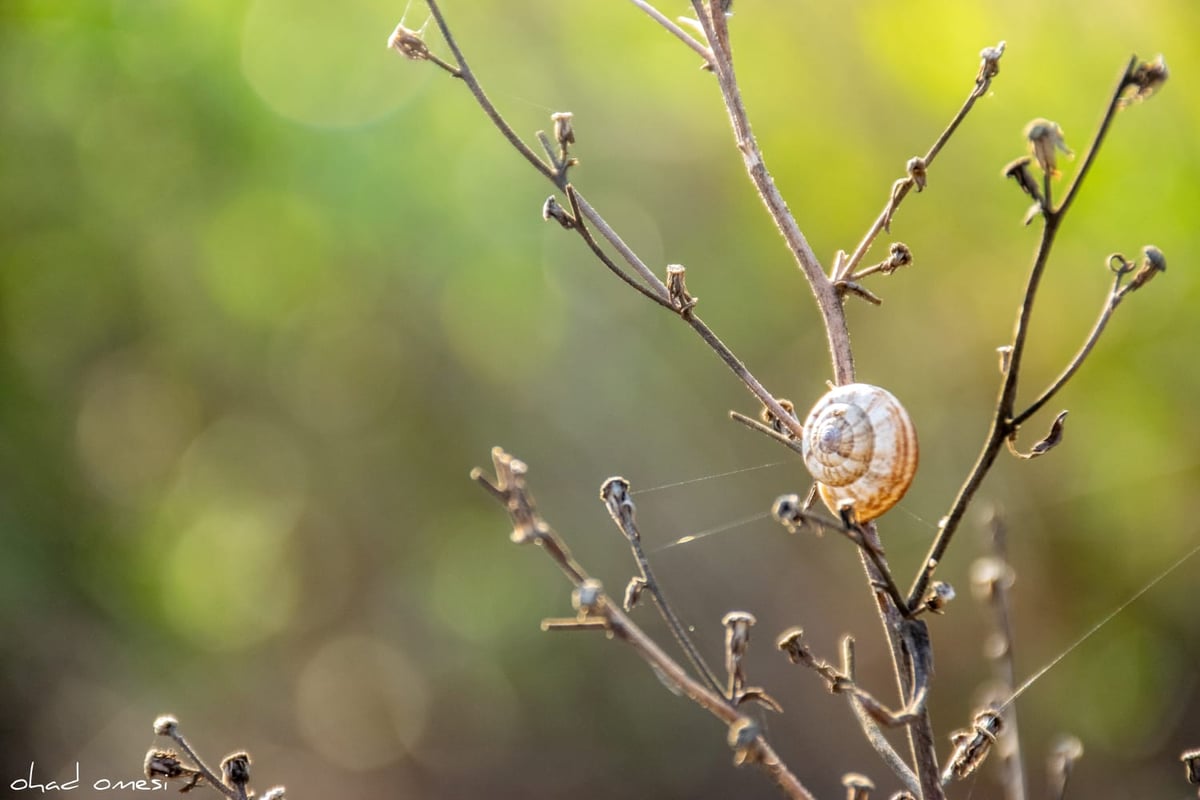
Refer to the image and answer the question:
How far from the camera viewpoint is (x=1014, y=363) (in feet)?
2.24

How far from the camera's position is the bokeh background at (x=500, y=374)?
331 centimetres

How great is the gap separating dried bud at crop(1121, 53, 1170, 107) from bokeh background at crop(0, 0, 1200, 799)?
2.78 meters

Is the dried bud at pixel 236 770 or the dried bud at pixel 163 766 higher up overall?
the dried bud at pixel 163 766

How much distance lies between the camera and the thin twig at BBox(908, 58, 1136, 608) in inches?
25.8

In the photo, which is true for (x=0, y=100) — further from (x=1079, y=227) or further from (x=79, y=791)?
(x=1079, y=227)

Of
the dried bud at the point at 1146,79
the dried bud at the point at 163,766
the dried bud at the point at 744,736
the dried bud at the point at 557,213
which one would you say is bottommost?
the dried bud at the point at 744,736

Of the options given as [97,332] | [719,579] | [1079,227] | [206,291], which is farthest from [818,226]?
[97,332]

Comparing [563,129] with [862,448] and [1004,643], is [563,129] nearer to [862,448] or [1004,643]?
[862,448]

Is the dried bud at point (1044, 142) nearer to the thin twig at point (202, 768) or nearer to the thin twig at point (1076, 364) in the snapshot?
the thin twig at point (1076, 364)

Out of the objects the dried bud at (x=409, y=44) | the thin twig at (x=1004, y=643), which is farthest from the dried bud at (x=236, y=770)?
the thin twig at (x=1004, y=643)

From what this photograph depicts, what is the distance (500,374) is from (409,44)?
299 cm

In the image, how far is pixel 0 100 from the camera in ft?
12.6

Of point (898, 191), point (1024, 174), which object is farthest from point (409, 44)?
point (1024, 174)

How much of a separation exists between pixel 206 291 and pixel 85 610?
1316 millimetres
